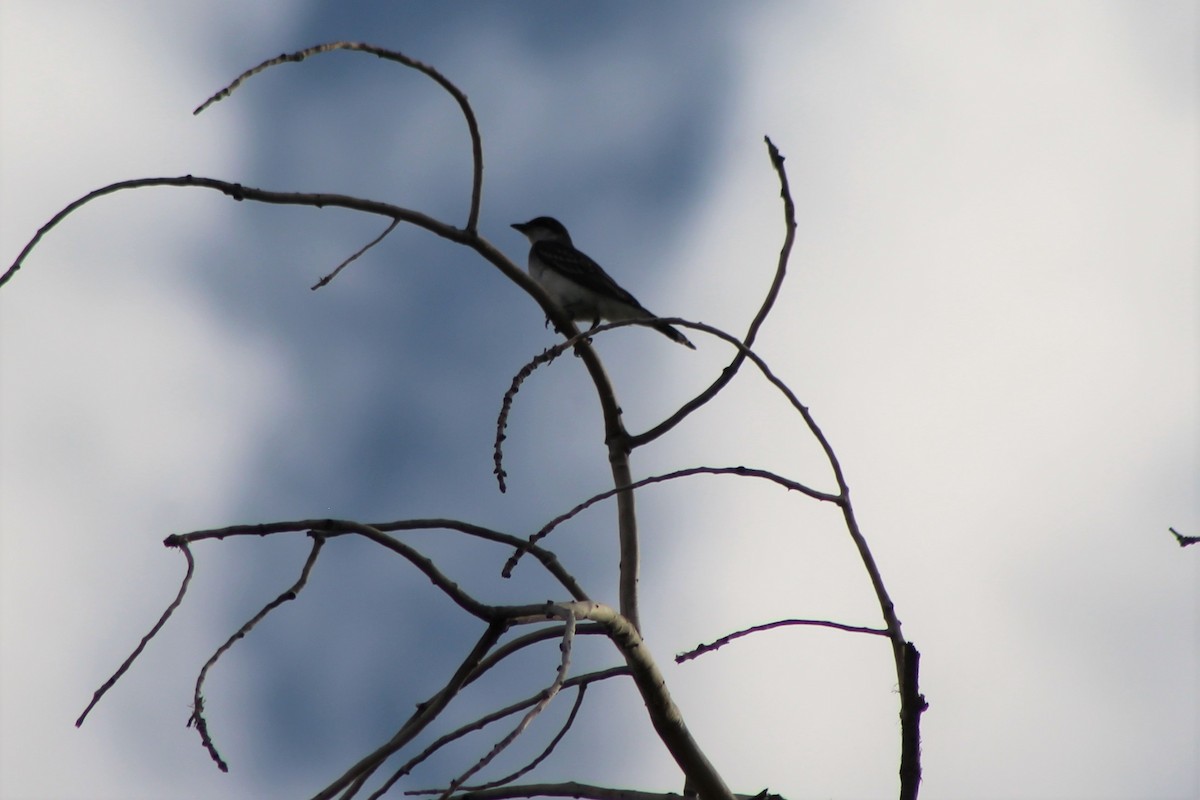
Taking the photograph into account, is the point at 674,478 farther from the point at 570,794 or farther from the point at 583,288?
the point at 583,288

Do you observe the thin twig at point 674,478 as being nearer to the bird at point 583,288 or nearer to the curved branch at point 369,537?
the curved branch at point 369,537

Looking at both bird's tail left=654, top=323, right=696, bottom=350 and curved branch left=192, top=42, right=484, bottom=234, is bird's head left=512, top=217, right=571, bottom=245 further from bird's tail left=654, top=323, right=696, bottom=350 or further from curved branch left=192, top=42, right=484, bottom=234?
curved branch left=192, top=42, right=484, bottom=234

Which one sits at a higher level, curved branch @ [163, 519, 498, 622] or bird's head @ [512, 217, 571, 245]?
bird's head @ [512, 217, 571, 245]

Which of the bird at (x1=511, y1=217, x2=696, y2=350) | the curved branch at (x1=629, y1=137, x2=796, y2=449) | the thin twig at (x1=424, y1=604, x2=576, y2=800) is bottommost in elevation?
the thin twig at (x1=424, y1=604, x2=576, y2=800)

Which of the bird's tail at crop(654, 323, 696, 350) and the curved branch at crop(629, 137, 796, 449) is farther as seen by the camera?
the bird's tail at crop(654, 323, 696, 350)

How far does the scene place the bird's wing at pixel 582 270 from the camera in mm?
11094

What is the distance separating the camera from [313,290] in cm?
523

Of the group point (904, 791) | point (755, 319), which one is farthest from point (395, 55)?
point (904, 791)

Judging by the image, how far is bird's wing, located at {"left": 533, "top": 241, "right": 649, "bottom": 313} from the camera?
11.1m

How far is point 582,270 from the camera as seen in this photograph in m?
11.4

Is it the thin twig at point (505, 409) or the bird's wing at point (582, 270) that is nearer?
the thin twig at point (505, 409)

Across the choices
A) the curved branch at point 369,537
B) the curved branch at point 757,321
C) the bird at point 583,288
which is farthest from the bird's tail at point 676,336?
the curved branch at point 369,537

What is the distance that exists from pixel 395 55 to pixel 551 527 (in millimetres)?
1875

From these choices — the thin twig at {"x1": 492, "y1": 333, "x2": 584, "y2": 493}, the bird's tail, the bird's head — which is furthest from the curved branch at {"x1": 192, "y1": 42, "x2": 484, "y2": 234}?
the bird's head
